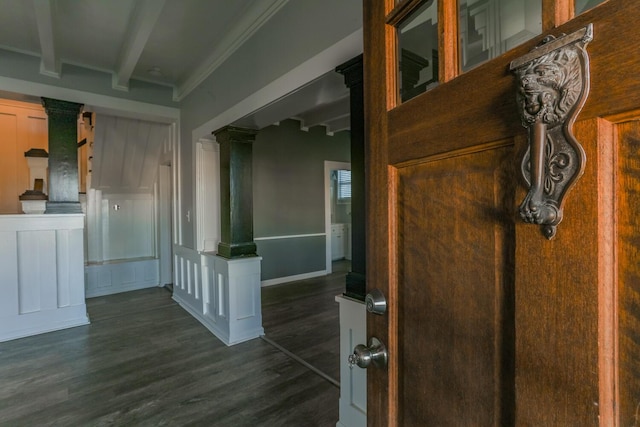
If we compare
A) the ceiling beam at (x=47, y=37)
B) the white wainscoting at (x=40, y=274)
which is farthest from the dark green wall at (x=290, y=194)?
the ceiling beam at (x=47, y=37)

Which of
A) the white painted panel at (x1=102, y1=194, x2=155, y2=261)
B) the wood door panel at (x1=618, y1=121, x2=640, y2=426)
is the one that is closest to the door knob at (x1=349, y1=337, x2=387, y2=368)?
the wood door panel at (x1=618, y1=121, x2=640, y2=426)

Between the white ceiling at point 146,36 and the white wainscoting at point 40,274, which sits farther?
the white wainscoting at point 40,274

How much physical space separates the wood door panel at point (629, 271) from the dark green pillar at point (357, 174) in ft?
3.94

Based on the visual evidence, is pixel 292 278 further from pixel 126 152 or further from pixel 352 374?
pixel 352 374

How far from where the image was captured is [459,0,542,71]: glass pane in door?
0.55 metres

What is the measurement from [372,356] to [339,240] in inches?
246

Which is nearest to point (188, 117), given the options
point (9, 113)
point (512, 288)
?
point (9, 113)

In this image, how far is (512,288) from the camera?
1.56 ft

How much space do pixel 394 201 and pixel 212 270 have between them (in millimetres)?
2915

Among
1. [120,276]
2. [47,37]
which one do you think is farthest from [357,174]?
[120,276]

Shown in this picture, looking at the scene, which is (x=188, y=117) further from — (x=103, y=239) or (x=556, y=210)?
(x=556, y=210)

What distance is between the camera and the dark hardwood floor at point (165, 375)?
193cm

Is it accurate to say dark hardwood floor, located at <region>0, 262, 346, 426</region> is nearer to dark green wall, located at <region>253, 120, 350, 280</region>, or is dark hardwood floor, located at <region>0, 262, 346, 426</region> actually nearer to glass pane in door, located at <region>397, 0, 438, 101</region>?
dark green wall, located at <region>253, 120, 350, 280</region>

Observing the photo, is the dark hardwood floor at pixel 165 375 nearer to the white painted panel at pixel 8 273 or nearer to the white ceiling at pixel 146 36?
the white painted panel at pixel 8 273
